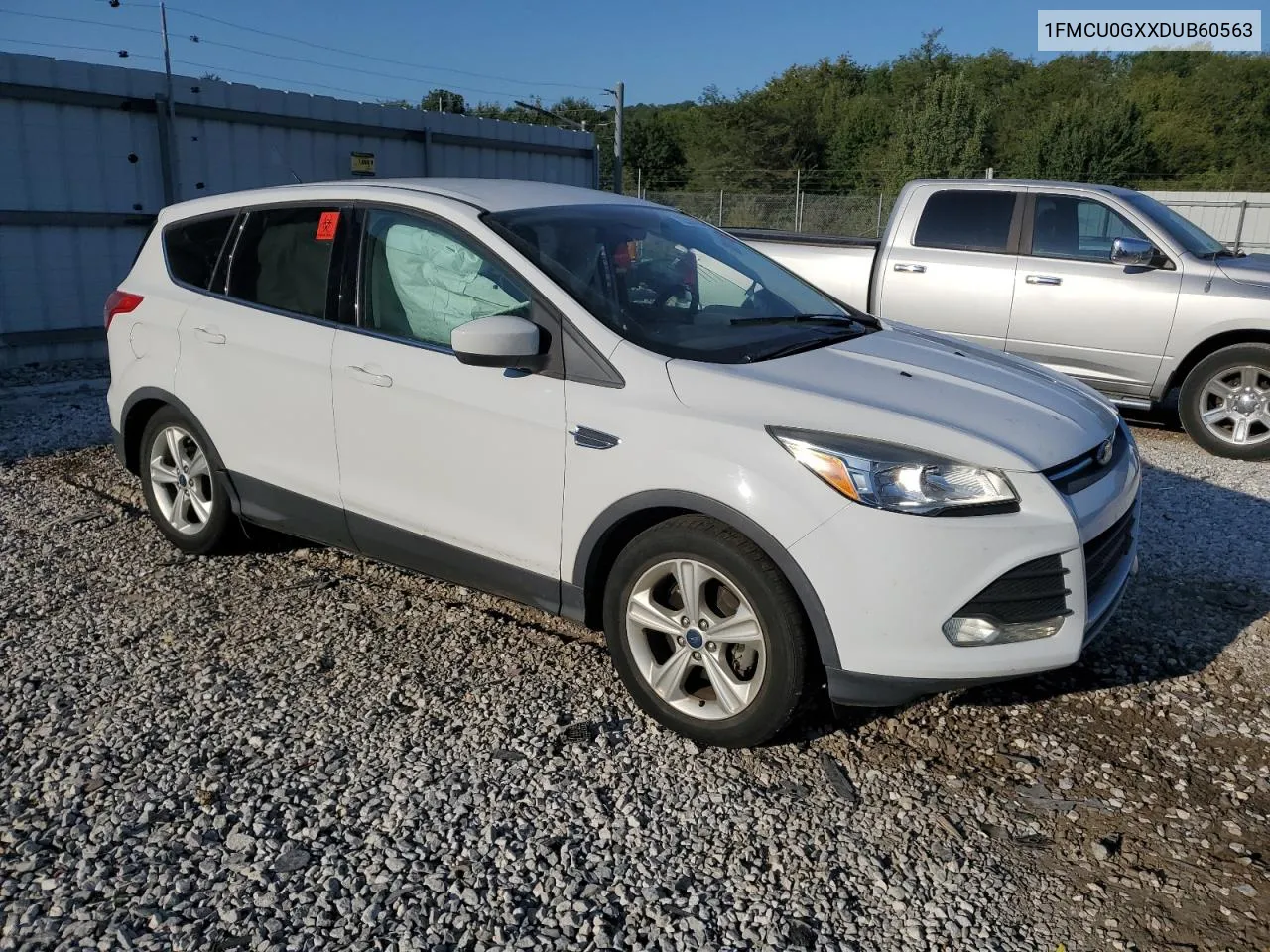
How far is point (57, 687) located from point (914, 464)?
10.5 feet

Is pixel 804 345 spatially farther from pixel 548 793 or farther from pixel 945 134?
pixel 945 134

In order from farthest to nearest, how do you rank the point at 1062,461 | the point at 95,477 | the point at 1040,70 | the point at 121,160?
the point at 1040,70 < the point at 121,160 < the point at 95,477 < the point at 1062,461

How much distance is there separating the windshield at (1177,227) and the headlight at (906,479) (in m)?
5.69

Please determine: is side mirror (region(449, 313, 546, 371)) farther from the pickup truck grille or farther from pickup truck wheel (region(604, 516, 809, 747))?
the pickup truck grille

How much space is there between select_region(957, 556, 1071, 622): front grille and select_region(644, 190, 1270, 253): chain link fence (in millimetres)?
23858

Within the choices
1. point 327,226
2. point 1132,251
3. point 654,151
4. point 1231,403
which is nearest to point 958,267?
point 1132,251

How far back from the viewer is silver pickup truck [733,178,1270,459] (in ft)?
24.2

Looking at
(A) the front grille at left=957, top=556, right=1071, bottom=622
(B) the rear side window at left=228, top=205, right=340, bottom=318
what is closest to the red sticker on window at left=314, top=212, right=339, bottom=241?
(B) the rear side window at left=228, top=205, right=340, bottom=318

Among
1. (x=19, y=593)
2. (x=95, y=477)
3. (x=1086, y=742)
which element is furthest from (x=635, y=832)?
(x=95, y=477)

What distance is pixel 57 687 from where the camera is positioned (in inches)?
151

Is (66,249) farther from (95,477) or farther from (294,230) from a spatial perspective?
(294,230)

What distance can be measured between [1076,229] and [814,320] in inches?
193

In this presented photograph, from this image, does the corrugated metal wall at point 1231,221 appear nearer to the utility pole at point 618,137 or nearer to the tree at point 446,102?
the utility pole at point 618,137

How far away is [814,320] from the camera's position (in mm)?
4148
